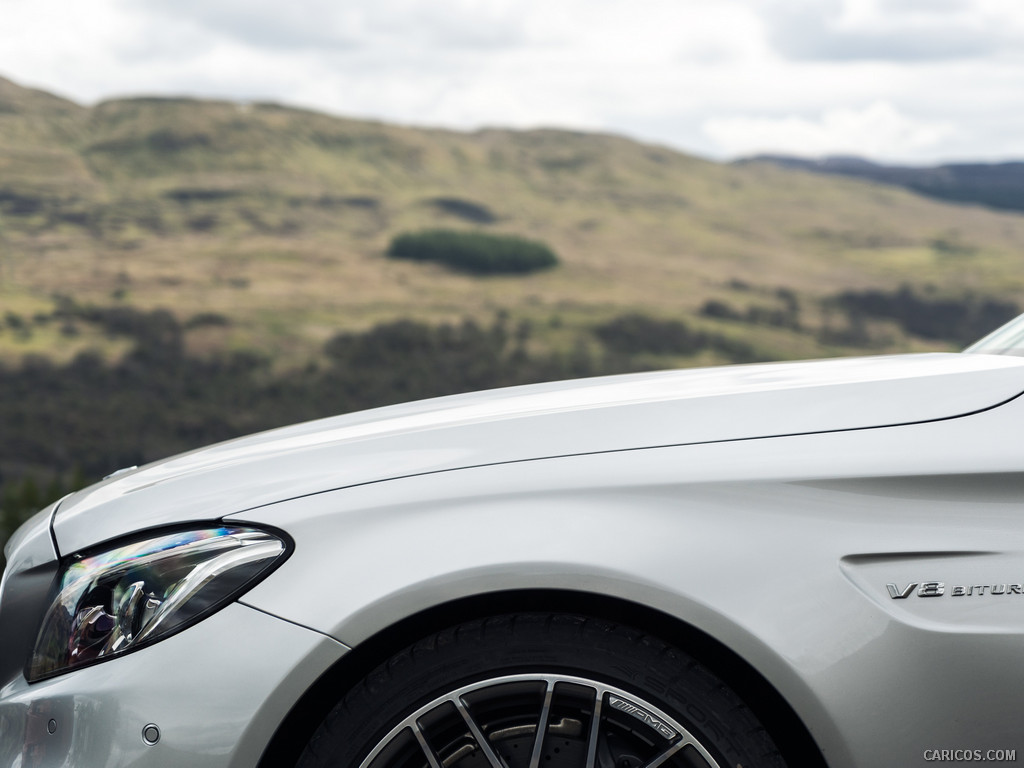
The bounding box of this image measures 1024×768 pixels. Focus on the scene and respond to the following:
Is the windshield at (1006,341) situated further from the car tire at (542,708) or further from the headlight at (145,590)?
the headlight at (145,590)

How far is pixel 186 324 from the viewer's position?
222 ft

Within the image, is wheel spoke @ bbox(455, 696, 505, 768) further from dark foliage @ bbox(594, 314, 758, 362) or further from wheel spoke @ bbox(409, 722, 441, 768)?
dark foliage @ bbox(594, 314, 758, 362)

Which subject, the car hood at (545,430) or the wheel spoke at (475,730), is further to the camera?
the car hood at (545,430)

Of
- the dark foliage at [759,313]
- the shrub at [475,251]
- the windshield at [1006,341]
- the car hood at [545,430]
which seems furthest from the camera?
the shrub at [475,251]

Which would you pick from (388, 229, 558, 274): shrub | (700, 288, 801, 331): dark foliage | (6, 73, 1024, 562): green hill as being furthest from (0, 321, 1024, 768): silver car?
(388, 229, 558, 274): shrub

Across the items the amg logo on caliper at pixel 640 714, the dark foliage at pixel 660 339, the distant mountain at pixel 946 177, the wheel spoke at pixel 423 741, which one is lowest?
the wheel spoke at pixel 423 741

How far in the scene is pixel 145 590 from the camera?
5.23ft

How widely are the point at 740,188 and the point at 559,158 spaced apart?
24426 millimetres

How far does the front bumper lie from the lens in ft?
4.87

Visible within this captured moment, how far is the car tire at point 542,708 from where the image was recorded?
1519mm

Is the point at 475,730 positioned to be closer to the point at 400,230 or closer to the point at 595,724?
the point at 595,724

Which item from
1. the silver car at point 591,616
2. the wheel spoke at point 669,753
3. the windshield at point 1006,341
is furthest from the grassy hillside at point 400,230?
A: the wheel spoke at point 669,753

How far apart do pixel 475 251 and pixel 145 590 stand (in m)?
89.1

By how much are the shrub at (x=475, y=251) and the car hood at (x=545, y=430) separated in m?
85.4
